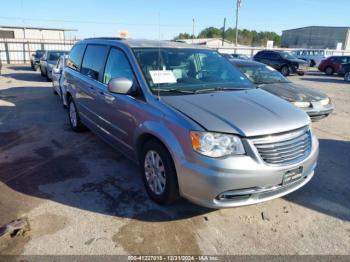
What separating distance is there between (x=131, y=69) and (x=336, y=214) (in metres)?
2.93

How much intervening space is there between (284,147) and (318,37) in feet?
238

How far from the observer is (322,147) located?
5.71m

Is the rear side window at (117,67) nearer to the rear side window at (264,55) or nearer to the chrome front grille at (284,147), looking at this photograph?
the chrome front grille at (284,147)

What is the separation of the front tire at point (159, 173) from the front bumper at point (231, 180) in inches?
5.5

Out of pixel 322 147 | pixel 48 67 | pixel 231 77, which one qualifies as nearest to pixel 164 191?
pixel 231 77

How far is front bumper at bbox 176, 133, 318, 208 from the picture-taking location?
281 centimetres

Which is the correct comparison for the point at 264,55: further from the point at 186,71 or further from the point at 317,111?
the point at 186,71

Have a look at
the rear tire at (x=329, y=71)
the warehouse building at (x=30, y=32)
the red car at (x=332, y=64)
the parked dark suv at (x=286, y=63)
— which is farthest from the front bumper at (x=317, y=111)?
the warehouse building at (x=30, y=32)

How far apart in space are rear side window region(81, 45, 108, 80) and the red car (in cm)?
2071

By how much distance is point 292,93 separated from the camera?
727 centimetres

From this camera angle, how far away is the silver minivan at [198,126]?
9.43ft

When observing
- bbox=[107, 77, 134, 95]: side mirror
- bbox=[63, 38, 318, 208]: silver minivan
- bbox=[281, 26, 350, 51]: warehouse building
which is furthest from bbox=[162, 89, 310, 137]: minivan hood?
bbox=[281, 26, 350, 51]: warehouse building

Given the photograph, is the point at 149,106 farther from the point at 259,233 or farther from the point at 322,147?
the point at 322,147

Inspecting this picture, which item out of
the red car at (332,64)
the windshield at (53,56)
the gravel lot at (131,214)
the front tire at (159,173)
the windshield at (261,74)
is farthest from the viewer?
the red car at (332,64)
